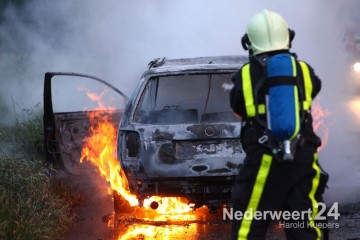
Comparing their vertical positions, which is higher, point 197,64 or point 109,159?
point 197,64

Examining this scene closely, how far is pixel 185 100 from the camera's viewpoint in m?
6.20

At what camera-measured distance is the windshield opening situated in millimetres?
5891

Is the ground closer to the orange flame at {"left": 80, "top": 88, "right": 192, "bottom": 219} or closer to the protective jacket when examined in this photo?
the orange flame at {"left": 80, "top": 88, "right": 192, "bottom": 219}

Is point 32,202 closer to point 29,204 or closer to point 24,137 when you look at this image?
point 29,204

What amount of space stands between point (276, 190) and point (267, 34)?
36.7 inches

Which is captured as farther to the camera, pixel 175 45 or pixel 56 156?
pixel 175 45

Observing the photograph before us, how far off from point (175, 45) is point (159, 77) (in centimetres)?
447

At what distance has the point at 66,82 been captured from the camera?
38.0 ft

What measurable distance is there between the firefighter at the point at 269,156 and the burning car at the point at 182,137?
1.72m

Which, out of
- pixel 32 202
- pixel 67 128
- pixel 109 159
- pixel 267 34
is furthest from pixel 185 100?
pixel 267 34

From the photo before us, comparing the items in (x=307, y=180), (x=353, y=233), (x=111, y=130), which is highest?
(x=307, y=180)

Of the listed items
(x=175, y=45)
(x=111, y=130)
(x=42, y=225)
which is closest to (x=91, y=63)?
(x=175, y=45)

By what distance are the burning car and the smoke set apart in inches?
153

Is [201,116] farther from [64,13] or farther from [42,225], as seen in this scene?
[64,13]
